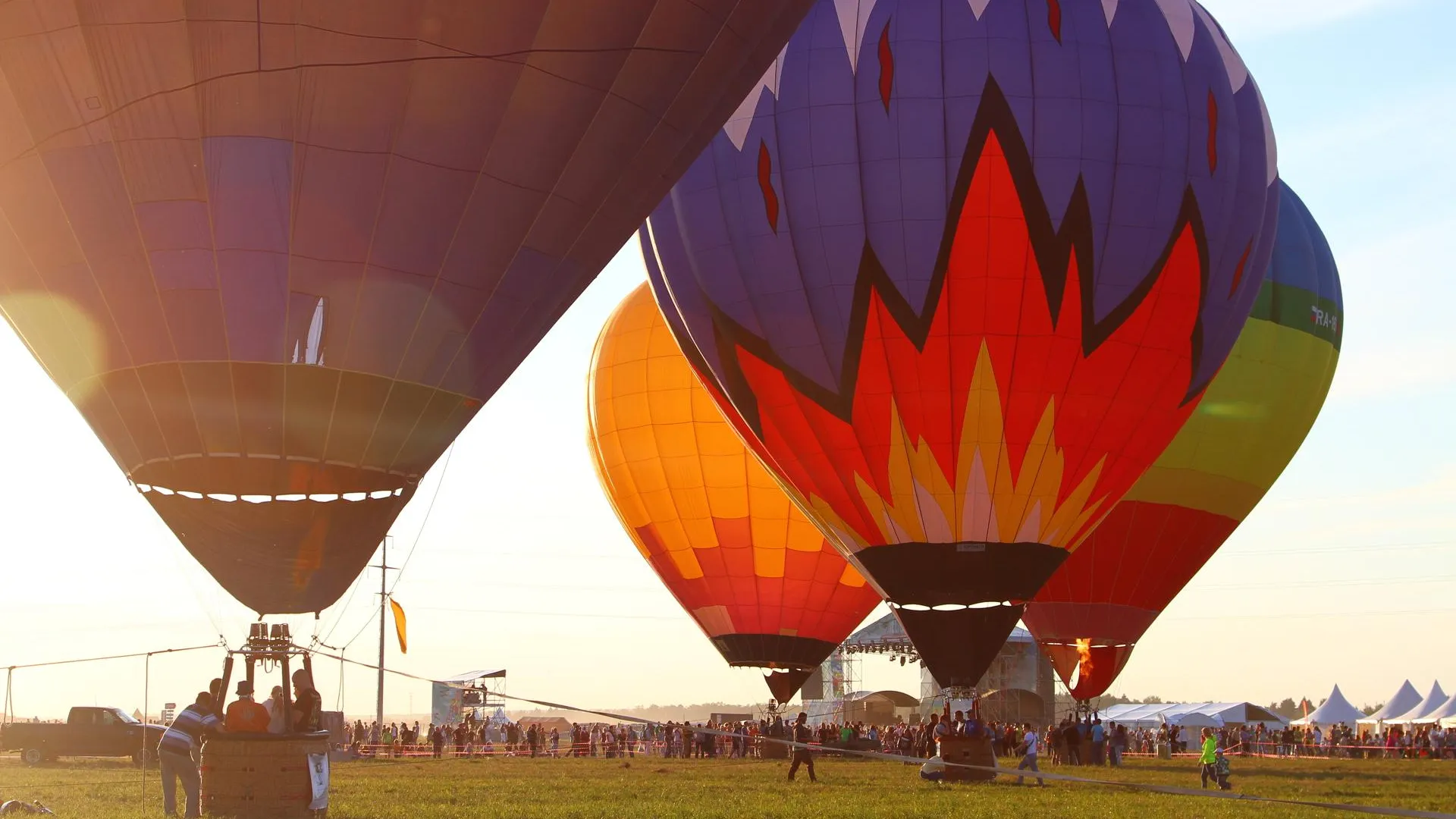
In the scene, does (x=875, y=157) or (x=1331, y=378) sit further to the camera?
(x=1331, y=378)

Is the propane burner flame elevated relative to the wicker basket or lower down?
elevated

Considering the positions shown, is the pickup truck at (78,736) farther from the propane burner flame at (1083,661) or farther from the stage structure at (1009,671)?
the stage structure at (1009,671)

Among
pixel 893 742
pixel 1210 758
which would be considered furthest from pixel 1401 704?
pixel 1210 758

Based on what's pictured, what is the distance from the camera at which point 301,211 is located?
10.2 m

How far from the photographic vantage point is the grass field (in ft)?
42.6

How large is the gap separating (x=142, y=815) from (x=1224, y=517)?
18993mm

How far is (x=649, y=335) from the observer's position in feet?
87.6

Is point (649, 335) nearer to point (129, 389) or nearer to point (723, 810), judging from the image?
point (723, 810)

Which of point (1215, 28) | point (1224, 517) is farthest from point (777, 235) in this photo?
point (1224, 517)

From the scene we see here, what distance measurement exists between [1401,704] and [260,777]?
47018 millimetres

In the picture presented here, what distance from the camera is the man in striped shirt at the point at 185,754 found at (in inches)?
451

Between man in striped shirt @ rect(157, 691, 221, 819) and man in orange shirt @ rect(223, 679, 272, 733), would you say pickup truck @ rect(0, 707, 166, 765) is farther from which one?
man in orange shirt @ rect(223, 679, 272, 733)

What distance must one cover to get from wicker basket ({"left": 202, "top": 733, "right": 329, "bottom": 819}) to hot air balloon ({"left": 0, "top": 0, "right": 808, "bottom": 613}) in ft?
3.33

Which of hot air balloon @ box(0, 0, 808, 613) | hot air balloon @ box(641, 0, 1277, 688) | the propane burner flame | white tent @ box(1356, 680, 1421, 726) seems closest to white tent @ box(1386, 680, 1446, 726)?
white tent @ box(1356, 680, 1421, 726)
